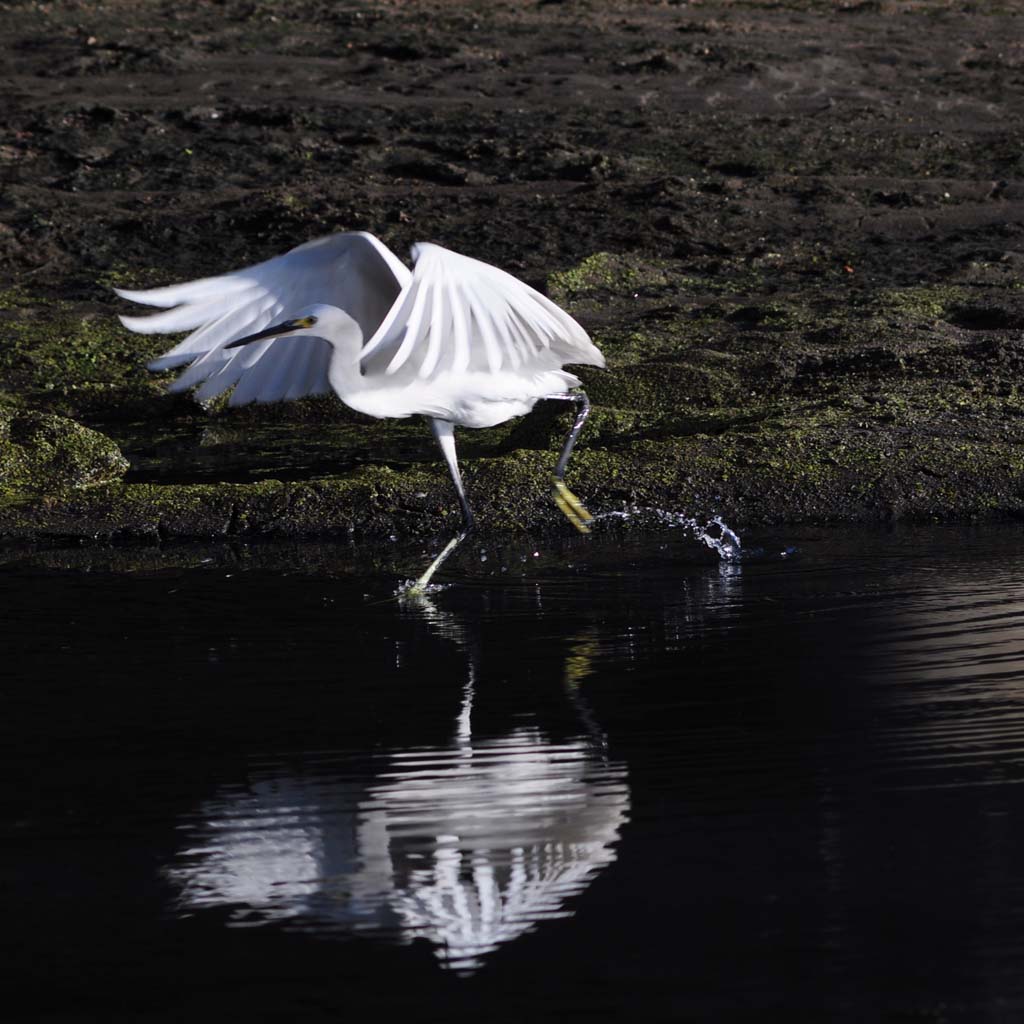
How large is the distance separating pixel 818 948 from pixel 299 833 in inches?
53.8

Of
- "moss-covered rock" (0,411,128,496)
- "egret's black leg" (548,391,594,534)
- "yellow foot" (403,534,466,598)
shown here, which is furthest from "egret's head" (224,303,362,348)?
"moss-covered rock" (0,411,128,496)

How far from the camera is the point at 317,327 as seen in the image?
7016mm

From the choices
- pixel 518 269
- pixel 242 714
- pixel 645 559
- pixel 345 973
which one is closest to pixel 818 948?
pixel 345 973

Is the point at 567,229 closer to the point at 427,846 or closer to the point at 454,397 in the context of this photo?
the point at 454,397

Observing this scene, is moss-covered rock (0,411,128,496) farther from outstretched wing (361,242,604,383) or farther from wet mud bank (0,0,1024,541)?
outstretched wing (361,242,604,383)

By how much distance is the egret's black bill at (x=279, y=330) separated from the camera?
22.4 ft

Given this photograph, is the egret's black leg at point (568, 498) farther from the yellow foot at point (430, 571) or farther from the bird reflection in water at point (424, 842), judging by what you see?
the bird reflection in water at point (424, 842)

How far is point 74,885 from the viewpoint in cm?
387

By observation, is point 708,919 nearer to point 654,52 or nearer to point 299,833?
point 299,833

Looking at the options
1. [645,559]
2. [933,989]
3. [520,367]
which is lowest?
[933,989]

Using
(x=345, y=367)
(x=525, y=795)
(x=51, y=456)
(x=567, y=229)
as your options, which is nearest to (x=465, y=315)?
(x=345, y=367)

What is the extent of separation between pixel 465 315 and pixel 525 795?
2.31 meters

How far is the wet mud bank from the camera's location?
8.18m

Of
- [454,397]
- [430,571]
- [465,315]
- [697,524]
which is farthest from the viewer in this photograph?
[697,524]
